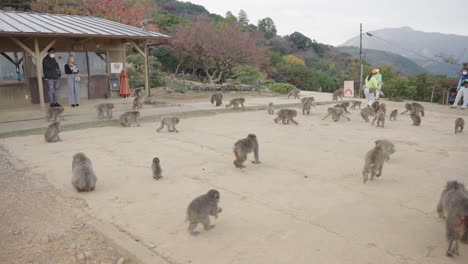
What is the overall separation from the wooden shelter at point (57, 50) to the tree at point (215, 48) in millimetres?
7558

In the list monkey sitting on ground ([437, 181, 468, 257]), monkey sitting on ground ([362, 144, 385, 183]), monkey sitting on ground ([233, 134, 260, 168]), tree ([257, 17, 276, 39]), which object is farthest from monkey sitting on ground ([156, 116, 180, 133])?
tree ([257, 17, 276, 39])

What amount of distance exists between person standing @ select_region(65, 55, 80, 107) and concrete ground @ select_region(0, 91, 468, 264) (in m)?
4.32

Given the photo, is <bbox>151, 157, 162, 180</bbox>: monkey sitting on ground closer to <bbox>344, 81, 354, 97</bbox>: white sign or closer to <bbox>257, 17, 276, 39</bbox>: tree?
<bbox>344, 81, 354, 97</bbox>: white sign

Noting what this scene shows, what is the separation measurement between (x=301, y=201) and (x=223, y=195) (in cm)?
123

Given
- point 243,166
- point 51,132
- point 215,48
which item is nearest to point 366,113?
point 243,166

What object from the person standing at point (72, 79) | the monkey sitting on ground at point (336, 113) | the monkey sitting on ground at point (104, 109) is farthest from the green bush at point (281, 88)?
the monkey sitting on ground at point (104, 109)

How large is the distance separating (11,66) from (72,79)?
3.35 meters

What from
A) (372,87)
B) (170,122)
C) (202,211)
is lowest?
(202,211)

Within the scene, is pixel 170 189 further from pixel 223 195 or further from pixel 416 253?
pixel 416 253

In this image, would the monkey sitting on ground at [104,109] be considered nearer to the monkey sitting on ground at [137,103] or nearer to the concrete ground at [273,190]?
the monkey sitting on ground at [137,103]

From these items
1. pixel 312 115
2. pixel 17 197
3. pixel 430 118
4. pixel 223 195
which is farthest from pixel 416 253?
pixel 430 118

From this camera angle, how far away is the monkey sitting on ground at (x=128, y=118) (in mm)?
12180

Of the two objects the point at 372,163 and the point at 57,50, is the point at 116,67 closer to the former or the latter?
the point at 57,50

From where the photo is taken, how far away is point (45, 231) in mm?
5227
